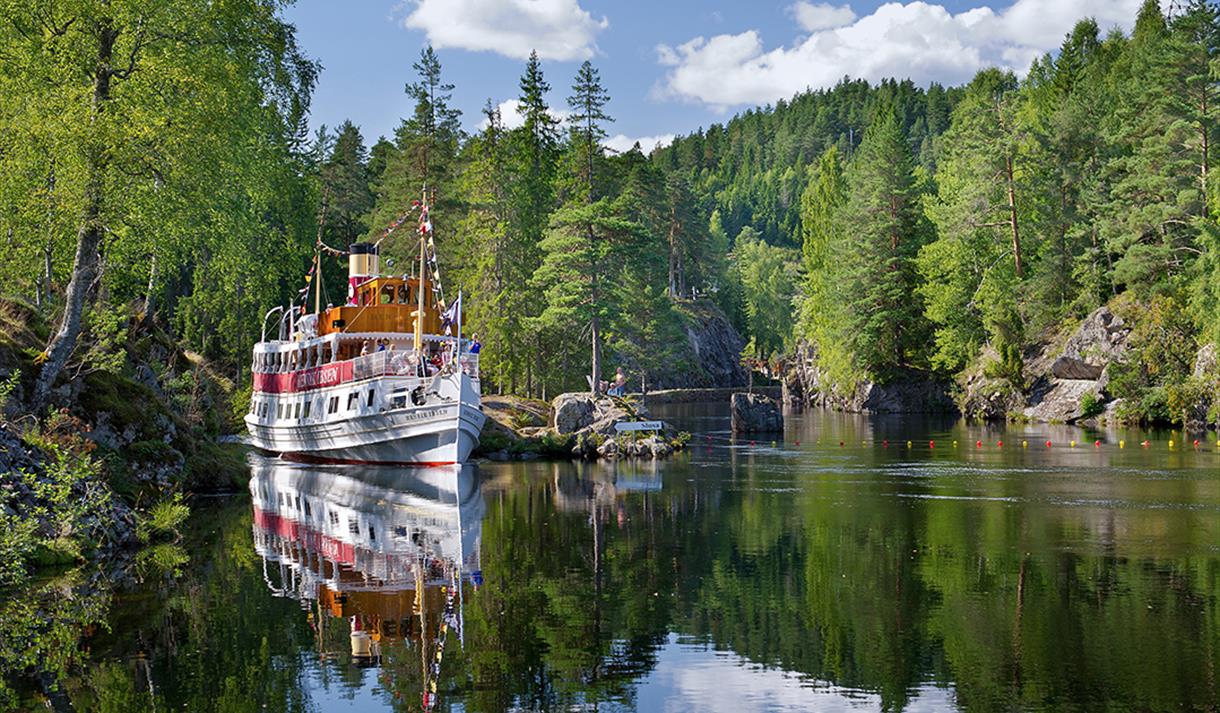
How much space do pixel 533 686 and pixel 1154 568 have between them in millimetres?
Answer: 11243

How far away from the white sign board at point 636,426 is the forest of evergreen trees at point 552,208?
8.47 m

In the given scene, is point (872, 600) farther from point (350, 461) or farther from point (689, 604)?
point (350, 461)

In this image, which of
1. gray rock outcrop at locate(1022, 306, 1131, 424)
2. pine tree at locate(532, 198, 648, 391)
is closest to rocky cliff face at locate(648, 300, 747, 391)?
gray rock outcrop at locate(1022, 306, 1131, 424)

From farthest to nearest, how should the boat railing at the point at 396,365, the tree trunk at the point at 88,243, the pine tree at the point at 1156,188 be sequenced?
the pine tree at the point at 1156,188
the boat railing at the point at 396,365
the tree trunk at the point at 88,243

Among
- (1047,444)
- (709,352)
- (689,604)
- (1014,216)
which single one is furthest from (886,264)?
(689,604)

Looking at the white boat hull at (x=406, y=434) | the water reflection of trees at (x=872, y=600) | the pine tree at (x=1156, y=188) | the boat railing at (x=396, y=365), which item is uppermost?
the pine tree at (x=1156, y=188)

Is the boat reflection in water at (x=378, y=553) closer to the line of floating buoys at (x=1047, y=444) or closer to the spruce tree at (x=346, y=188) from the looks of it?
the line of floating buoys at (x=1047, y=444)

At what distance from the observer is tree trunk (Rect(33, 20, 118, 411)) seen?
811 inches

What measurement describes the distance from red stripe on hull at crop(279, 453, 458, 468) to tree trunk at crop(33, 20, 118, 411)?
18062mm

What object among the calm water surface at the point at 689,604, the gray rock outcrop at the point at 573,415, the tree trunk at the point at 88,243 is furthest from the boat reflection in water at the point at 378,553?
the gray rock outcrop at the point at 573,415

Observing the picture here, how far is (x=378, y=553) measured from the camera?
20.7 meters

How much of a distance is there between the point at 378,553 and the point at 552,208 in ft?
159

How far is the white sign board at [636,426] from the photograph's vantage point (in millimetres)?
42938

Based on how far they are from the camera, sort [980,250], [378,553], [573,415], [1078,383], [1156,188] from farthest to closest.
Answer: [980,250]
[1078,383]
[1156,188]
[573,415]
[378,553]
